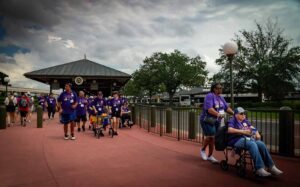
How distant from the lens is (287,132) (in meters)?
6.60

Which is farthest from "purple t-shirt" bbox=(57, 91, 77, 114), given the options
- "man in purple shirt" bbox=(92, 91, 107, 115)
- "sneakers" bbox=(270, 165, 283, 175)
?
"sneakers" bbox=(270, 165, 283, 175)

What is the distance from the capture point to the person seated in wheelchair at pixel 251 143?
4660mm

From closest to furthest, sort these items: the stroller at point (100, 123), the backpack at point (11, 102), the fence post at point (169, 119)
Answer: the stroller at point (100, 123) < the fence post at point (169, 119) < the backpack at point (11, 102)

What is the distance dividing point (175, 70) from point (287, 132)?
47361 mm

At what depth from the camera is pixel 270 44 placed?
3934 cm

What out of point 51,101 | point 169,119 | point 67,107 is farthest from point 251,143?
point 51,101

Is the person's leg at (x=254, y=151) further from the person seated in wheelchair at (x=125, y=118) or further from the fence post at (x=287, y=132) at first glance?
the person seated in wheelchair at (x=125, y=118)

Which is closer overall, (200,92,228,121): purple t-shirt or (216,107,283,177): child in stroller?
(216,107,283,177): child in stroller

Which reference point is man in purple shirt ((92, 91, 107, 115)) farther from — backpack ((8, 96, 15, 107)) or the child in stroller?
the child in stroller

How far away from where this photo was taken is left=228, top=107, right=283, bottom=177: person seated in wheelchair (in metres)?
4.66

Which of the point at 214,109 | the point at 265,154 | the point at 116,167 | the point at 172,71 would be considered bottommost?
the point at 116,167

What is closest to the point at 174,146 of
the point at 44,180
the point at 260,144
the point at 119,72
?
the point at 260,144

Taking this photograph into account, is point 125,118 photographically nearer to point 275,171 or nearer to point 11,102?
point 11,102

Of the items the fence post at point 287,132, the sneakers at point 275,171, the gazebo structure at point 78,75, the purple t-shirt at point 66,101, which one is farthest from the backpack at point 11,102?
the sneakers at point 275,171
